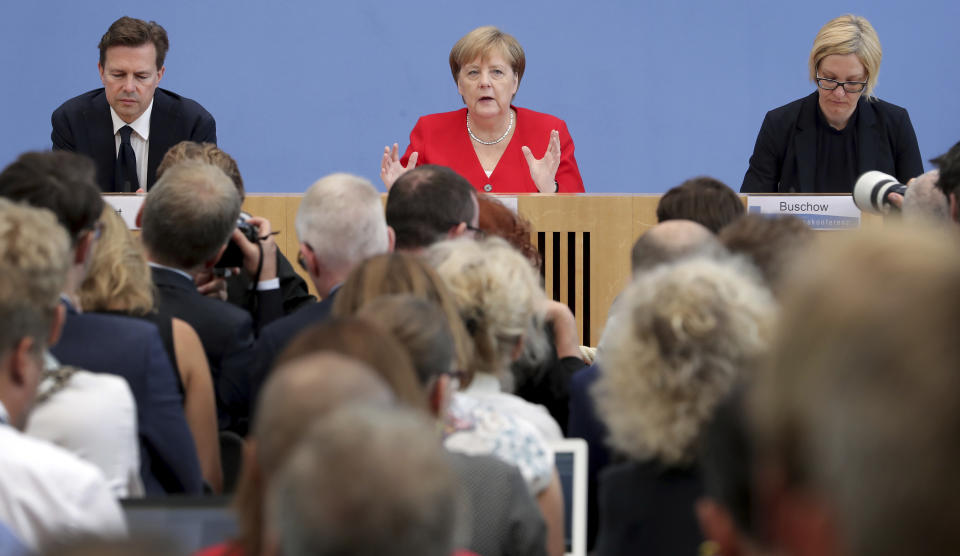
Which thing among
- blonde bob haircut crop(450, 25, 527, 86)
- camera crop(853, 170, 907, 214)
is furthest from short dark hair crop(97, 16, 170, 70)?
camera crop(853, 170, 907, 214)

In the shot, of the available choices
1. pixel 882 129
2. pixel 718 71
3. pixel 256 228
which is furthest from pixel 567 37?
pixel 256 228

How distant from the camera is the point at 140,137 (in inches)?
168

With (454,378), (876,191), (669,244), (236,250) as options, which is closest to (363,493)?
(454,378)

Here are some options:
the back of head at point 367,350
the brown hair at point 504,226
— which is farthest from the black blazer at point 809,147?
the back of head at point 367,350

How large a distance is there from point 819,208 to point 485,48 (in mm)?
1363

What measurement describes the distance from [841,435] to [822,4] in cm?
670

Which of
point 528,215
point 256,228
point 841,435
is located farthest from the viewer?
point 528,215

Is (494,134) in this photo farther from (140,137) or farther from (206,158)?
(206,158)

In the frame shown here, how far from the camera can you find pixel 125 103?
417 cm

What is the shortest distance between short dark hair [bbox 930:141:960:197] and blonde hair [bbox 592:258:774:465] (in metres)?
1.07

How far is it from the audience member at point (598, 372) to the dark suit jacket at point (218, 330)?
74cm

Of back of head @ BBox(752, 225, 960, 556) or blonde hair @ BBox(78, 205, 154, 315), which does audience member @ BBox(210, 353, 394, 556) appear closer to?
back of head @ BBox(752, 225, 960, 556)

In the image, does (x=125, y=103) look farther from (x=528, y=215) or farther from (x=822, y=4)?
(x=822, y=4)

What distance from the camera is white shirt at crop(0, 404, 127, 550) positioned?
122 centimetres
